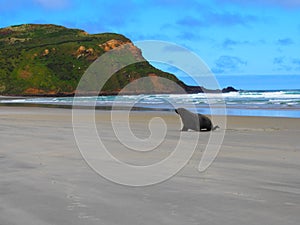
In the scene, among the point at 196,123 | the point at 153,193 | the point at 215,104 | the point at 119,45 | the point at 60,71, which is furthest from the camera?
the point at 119,45

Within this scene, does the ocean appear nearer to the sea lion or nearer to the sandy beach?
the sea lion

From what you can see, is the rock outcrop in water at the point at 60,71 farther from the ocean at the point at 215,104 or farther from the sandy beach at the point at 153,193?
the sandy beach at the point at 153,193

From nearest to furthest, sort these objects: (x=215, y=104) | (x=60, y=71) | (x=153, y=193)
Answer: (x=153, y=193), (x=215, y=104), (x=60, y=71)

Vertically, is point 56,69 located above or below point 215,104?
above

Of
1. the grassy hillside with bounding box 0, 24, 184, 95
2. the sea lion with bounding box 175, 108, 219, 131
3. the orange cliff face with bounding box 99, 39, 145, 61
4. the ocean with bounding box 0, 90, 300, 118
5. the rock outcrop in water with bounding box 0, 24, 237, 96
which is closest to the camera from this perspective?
the sea lion with bounding box 175, 108, 219, 131

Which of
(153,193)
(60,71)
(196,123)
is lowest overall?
(153,193)

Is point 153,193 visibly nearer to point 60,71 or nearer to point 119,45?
point 60,71

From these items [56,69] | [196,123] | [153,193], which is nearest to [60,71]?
[56,69]

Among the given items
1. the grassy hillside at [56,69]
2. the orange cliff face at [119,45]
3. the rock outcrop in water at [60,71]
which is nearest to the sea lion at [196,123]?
the rock outcrop in water at [60,71]

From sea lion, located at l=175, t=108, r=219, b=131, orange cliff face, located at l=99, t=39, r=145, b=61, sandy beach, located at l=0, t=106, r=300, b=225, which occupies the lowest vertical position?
sandy beach, located at l=0, t=106, r=300, b=225

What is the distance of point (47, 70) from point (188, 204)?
130 metres

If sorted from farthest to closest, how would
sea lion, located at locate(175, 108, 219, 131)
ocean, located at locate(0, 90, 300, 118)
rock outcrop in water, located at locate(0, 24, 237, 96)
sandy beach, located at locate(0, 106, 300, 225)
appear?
rock outcrop in water, located at locate(0, 24, 237, 96)
ocean, located at locate(0, 90, 300, 118)
sea lion, located at locate(175, 108, 219, 131)
sandy beach, located at locate(0, 106, 300, 225)

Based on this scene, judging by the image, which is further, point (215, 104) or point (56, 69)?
point (56, 69)

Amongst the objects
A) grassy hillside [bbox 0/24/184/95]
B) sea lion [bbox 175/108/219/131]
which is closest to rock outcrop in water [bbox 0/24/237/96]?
grassy hillside [bbox 0/24/184/95]
